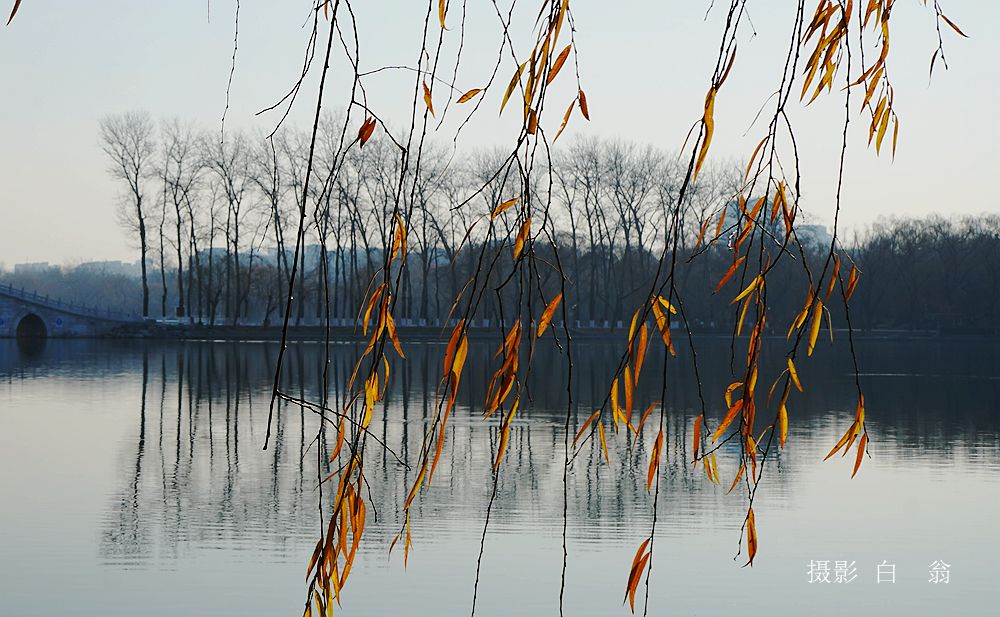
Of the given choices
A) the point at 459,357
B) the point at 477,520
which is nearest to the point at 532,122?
the point at 459,357

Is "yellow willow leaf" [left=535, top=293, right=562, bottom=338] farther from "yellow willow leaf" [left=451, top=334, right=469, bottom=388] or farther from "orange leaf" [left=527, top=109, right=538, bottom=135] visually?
"orange leaf" [left=527, top=109, right=538, bottom=135]

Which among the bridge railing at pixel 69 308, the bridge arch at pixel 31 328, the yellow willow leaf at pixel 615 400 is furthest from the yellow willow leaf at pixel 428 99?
the bridge arch at pixel 31 328

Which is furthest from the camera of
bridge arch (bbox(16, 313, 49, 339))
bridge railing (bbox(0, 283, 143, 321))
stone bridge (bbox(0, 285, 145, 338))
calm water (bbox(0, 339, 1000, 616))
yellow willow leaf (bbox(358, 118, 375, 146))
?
bridge arch (bbox(16, 313, 49, 339))

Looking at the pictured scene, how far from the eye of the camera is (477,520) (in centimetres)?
1296

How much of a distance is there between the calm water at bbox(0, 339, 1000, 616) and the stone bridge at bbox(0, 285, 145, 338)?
156 feet

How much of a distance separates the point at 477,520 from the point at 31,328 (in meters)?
66.7

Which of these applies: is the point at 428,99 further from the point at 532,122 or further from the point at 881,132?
the point at 881,132

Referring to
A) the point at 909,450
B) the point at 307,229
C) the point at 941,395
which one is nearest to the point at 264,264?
the point at 941,395

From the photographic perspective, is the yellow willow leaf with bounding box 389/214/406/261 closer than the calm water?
Yes

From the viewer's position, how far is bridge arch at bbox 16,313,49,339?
73.4m

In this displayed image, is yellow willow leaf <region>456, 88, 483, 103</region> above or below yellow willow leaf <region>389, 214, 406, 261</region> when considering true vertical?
above

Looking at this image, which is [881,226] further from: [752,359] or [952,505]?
[752,359]

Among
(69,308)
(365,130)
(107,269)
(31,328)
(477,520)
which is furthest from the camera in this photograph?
(107,269)

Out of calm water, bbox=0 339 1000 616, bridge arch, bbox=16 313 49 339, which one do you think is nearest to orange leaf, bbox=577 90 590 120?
calm water, bbox=0 339 1000 616
